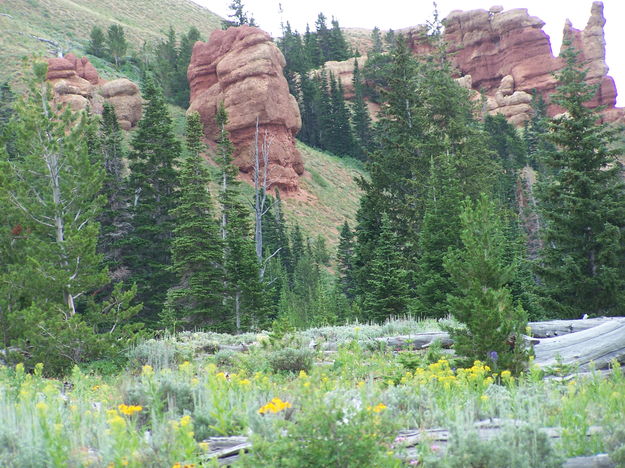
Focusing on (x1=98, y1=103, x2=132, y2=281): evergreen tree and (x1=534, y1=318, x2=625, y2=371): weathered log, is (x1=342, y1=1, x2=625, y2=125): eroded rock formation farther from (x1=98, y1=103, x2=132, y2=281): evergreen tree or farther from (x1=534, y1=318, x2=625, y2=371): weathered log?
(x1=534, y1=318, x2=625, y2=371): weathered log

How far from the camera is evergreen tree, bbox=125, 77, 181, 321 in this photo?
30.9 m

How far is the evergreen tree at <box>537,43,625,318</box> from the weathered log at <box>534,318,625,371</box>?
737 centimetres

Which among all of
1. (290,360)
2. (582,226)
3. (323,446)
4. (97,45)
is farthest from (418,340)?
(97,45)

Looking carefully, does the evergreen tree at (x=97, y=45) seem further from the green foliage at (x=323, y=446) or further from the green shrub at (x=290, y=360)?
the green foliage at (x=323, y=446)

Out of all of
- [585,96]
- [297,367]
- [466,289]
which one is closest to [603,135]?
[585,96]

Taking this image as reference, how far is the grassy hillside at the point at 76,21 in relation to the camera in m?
70.6

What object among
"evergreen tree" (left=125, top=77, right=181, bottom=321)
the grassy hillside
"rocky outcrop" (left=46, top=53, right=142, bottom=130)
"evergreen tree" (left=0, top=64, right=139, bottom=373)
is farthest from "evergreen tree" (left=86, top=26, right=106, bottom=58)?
"evergreen tree" (left=0, top=64, right=139, bottom=373)

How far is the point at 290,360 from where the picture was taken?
32.2 feet

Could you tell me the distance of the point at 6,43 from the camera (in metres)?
70.2

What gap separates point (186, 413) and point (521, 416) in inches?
113

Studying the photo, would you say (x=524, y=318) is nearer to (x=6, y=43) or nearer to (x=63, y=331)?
(x=63, y=331)

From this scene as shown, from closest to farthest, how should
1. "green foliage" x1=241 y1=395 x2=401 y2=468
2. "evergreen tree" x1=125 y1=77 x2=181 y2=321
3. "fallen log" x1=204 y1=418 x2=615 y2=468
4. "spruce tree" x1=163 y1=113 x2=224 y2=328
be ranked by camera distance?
"green foliage" x1=241 y1=395 x2=401 y2=468
"fallen log" x1=204 y1=418 x2=615 y2=468
"spruce tree" x1=163 y1=113 x2=224 y2=328
"evergreen tree" x1=125 y1=77 x2=181 y2=321

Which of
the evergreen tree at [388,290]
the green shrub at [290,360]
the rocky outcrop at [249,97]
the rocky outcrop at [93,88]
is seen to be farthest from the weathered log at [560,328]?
the rocky outcrop at [93,88]

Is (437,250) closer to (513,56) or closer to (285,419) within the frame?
(285,419)
